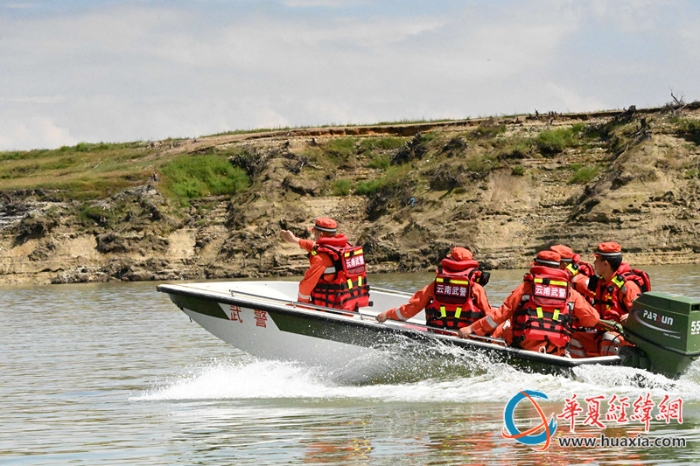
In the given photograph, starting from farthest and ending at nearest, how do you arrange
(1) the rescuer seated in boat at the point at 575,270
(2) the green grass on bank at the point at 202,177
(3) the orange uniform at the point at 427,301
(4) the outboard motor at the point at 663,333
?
(2) the green grass on bank at the point at 202,177
(1) the rescuer seated in boat at the point at 575,270
(3) the orange uniform at the point at 427,301
(4) the outboard motor at the point at 663,333

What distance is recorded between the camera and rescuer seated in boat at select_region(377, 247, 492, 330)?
10250 millimetres

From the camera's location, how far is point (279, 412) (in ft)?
30.8

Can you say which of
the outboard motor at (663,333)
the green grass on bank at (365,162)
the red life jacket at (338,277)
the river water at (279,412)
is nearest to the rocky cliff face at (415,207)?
the green grass on bank at (365,162)

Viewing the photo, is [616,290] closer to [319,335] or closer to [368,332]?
[368,332]

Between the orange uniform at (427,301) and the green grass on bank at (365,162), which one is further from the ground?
the green grass on bank at (365,162)

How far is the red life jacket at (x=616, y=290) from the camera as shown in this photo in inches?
405

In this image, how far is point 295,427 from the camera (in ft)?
28.0

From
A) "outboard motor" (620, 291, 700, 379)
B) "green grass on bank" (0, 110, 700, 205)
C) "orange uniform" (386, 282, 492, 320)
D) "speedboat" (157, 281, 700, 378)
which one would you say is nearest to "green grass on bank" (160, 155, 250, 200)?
"green grass on bank" (0, 110, 700, 205)

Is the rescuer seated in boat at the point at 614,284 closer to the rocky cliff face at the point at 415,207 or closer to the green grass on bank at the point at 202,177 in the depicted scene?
the rocky cliff face at the point at 415,207

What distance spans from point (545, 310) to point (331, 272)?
266cm

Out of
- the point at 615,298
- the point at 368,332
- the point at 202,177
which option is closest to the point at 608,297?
the point at 615,298

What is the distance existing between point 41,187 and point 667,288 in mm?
28630

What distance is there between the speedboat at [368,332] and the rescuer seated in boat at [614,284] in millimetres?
457

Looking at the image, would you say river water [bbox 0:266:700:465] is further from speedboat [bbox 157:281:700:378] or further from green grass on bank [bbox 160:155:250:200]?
green grass on bank [bbox 160:155:250:200]
